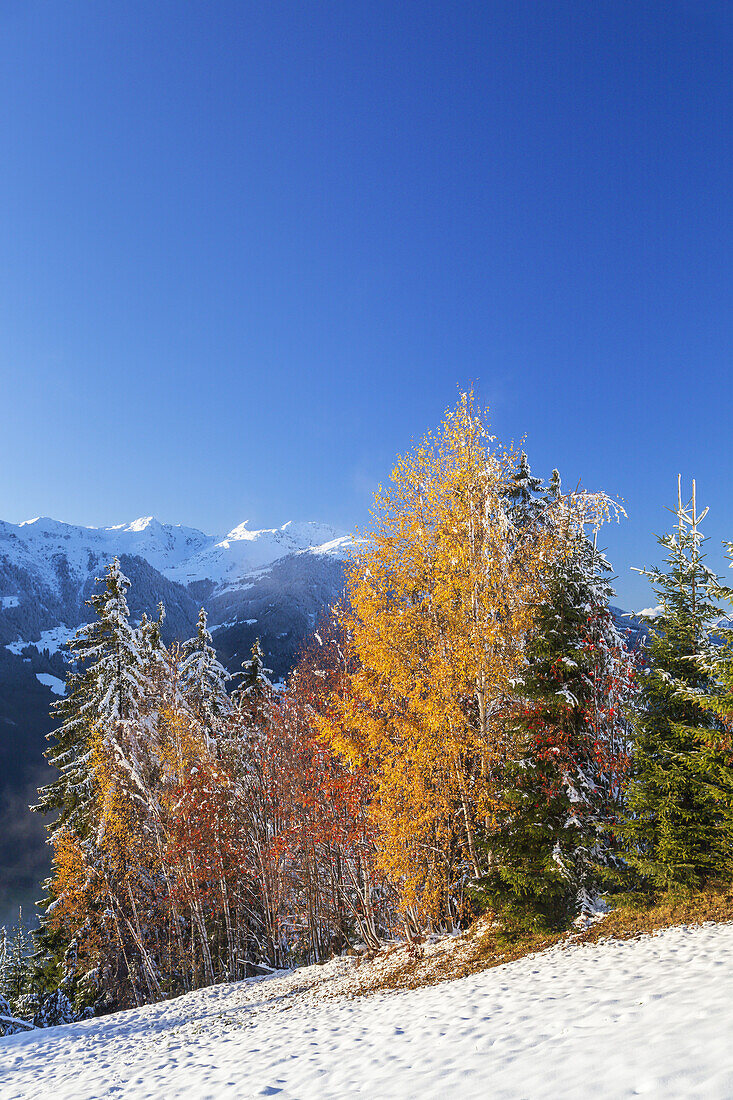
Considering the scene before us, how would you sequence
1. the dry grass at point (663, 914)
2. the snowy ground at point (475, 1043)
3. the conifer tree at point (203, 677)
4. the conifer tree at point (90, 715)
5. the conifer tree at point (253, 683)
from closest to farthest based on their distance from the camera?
the snowy ground at point (475, 1043), the dry grass at point (663, 914), the conifer tree at point (90, 715), the conifer tree at point (253, 683), the conifer tree at point (203, 677)

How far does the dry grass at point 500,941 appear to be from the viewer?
32.2ft

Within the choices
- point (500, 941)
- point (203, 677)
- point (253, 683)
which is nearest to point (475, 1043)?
point (500, 941)

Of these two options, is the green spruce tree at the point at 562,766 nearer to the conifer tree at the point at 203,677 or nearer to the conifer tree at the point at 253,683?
the conifer tree at the point at 253,683

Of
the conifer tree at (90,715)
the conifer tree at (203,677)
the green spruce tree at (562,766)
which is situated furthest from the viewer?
the conifer tree at (203,677)

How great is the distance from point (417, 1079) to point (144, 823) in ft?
68.9

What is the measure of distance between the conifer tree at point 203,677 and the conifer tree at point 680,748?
68.2 ft

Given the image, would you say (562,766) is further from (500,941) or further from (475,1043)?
(475,1043)

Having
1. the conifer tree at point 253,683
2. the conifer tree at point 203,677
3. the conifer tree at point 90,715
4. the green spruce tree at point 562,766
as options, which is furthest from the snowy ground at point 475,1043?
the conifer tree at point 203,677

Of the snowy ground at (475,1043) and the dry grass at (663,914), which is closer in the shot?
the snowy ground at (475,1043)

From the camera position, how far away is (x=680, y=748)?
33.6 ft

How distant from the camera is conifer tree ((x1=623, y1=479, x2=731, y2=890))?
9.66 meters

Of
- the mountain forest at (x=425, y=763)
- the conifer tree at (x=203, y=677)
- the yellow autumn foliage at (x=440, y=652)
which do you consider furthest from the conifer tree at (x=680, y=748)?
the conifer tree at (x=203, y=677)

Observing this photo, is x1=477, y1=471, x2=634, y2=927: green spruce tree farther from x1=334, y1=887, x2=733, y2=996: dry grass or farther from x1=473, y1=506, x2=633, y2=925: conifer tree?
x1=334, y1=887, x2=733, y2=996: dry grass

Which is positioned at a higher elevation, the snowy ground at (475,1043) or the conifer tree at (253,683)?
the conifer tree at (253,683)
